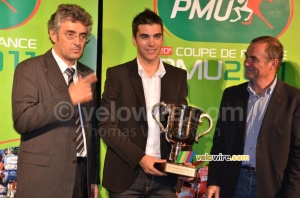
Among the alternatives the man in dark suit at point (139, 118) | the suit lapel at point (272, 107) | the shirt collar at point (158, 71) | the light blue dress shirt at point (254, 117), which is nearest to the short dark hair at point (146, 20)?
the man in dark suit at point (139, 118)

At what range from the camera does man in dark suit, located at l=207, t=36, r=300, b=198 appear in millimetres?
3119

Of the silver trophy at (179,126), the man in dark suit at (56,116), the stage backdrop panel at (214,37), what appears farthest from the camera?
the stage backdrop panel at (214,37)

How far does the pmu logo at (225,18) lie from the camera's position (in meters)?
3.84

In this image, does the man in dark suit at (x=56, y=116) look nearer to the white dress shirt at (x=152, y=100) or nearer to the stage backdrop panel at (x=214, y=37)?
the white dress shirt at (x=152, y=100)

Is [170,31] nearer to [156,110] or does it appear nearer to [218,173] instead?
[156,110]

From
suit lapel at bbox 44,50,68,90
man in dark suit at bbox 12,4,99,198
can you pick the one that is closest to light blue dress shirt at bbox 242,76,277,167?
man in dark suit at bbox 12,4,99,198

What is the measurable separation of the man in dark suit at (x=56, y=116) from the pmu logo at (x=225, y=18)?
1020mm

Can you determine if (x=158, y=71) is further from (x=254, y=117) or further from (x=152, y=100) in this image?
(x=254, y=117)

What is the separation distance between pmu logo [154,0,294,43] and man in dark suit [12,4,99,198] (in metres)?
1.02

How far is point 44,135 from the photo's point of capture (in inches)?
111

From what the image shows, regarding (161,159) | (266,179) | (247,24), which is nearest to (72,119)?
(161,159)

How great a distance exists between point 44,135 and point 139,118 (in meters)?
0.69

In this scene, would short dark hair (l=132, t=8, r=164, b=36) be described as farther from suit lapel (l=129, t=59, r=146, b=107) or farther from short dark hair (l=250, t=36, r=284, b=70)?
short dark hair (l=250, t=36, r=284, b=70)

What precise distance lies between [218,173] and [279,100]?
71cm
